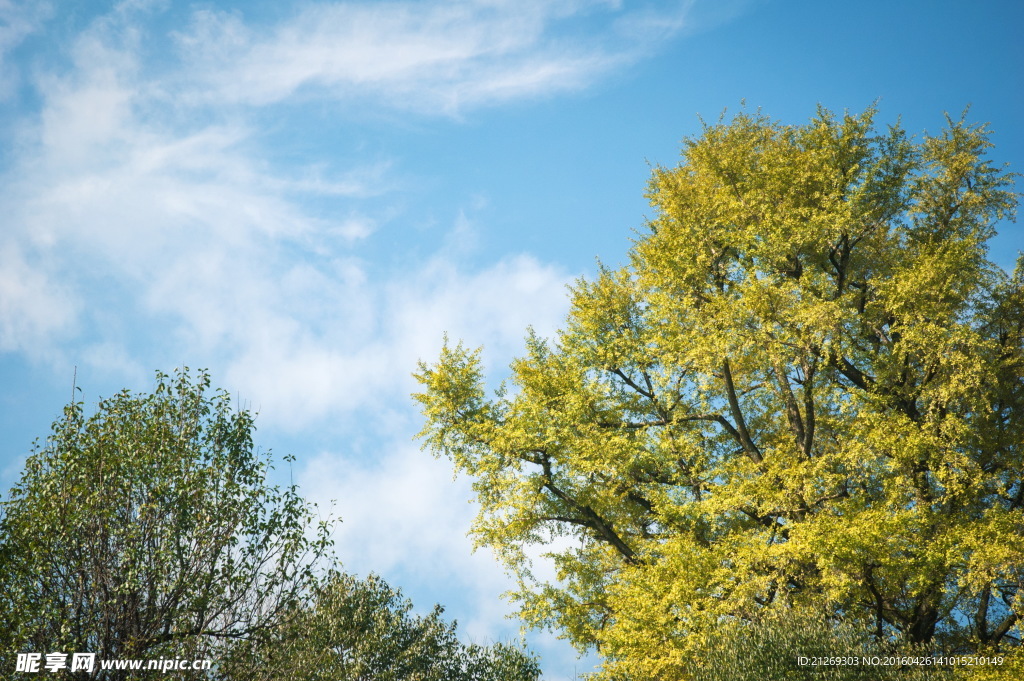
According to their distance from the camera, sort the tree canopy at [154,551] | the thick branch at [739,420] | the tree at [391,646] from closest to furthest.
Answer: the tree canopy at [154,551]
the thick branch at [739,420]
the tree at [391,646]

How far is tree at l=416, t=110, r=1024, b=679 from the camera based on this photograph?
17.5 metres

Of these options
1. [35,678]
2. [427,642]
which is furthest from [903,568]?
[427,642]

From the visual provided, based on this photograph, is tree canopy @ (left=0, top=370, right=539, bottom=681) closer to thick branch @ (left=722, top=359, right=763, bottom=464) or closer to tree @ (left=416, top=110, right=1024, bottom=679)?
tree @ (left=416, top=110, right=1024, bottom=679)

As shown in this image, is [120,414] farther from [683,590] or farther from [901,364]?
[901,364]

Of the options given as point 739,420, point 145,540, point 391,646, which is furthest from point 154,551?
point 391,646

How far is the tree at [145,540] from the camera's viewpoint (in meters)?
13.6

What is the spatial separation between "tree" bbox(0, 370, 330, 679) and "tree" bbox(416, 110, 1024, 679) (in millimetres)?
7649

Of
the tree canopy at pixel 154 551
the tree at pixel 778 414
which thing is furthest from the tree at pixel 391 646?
the tree at pixel 778 414

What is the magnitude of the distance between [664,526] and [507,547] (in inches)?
180

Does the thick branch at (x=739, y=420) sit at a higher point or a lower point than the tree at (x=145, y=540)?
higher

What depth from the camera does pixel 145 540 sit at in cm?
1431

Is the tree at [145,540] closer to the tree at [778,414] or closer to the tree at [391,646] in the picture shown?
the tree at [391,646]

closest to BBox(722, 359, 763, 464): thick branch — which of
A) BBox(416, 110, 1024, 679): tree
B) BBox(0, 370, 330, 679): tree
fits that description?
BBox(416, 110, 1024, 679): tree

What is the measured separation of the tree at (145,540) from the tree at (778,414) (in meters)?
7.65
